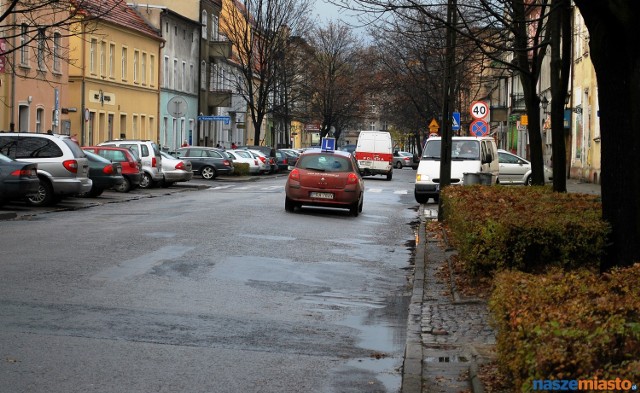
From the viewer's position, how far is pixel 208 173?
2058 inches

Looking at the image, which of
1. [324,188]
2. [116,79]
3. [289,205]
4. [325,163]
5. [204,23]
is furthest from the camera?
[204,23]

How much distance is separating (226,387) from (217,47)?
7601 cm

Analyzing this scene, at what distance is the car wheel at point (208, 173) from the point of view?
2051 inches

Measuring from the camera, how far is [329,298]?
12.5 m

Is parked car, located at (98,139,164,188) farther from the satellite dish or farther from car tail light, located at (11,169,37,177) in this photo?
car tail light, located at (11,169,37,177)

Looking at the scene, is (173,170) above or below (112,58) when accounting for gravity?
below

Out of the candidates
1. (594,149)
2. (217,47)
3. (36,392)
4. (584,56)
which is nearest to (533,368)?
(36,392)

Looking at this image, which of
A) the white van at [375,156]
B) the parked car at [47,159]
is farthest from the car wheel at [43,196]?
the white van at [375,156]

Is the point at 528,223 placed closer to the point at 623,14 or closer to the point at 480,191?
the point at 623,14

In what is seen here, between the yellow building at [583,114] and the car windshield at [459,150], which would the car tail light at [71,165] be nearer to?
the car windshield at [459,150]

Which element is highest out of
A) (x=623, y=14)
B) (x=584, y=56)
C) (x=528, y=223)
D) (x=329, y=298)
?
(x=584, y=56)

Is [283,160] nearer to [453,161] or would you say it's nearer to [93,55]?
[93,55]

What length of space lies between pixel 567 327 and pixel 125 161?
103 feet

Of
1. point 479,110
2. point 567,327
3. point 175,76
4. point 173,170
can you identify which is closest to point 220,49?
point 175,76
